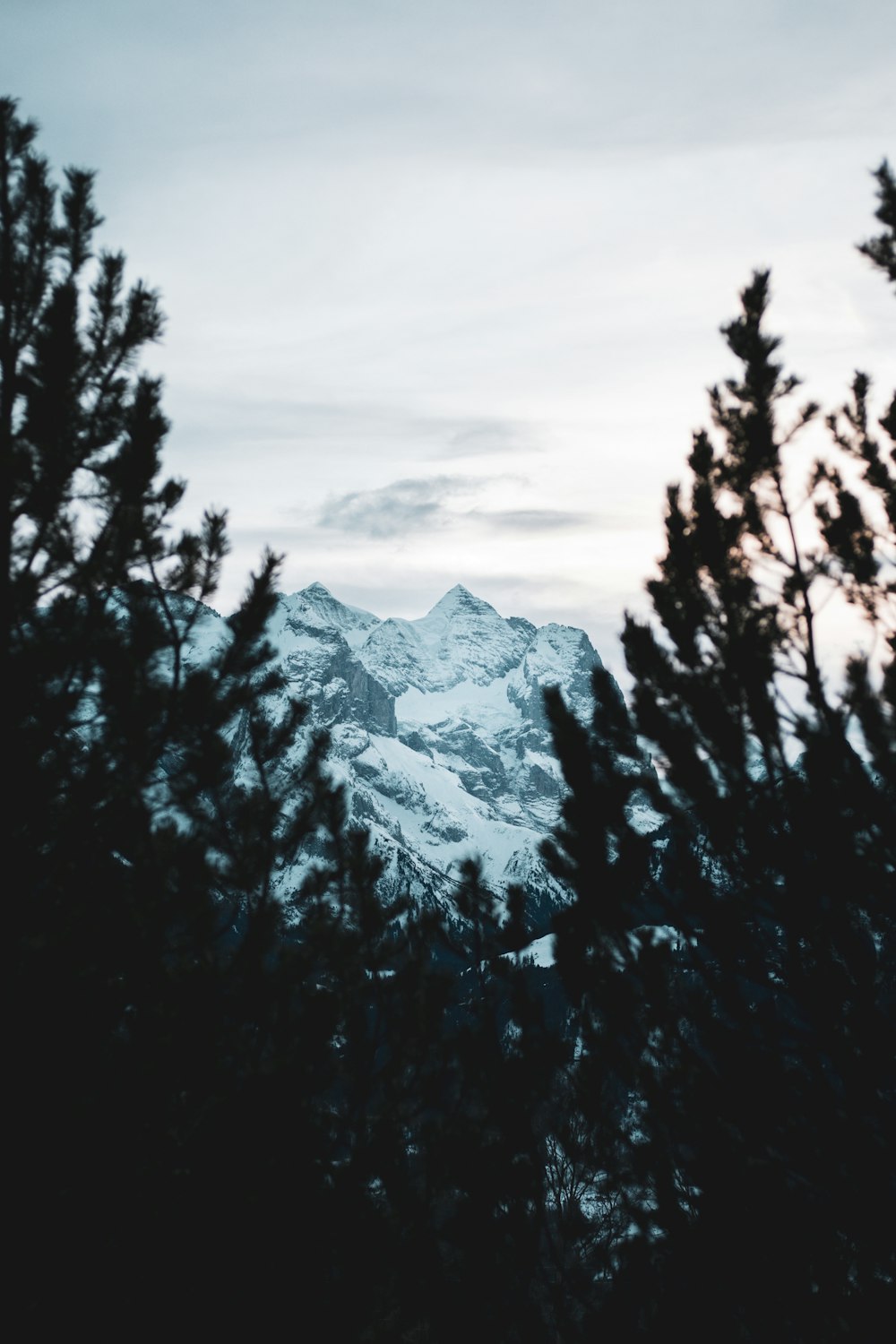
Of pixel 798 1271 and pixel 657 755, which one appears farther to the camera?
pixel 657 755

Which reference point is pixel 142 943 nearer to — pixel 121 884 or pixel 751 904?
pixel 121 884

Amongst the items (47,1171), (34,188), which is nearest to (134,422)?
(34,188)

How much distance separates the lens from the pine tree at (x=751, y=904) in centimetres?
522

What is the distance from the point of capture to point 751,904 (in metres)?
5.61

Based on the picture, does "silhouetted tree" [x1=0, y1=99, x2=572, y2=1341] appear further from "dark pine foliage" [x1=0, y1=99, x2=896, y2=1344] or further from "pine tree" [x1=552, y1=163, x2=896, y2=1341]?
"pine tree" [x1=552, y1=163, x2=896, y2=1341]

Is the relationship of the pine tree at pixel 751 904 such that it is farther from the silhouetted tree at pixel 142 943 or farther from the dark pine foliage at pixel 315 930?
the silhouetted tree at pixel 142 943

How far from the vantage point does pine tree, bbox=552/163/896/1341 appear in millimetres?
5219

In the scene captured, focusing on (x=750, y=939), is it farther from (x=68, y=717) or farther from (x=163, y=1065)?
(x=68, y=717)

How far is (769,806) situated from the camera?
562cm

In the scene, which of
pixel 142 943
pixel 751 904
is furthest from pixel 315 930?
pixel 751 904

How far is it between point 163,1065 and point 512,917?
3616 mm

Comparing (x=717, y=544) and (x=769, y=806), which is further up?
(x=717, y=544)

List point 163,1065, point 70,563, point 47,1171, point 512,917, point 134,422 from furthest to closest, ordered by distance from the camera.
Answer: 1. point 512,917
2. point 134,422
3. point 70,563
4. point 163,1065
5. point 47,1171

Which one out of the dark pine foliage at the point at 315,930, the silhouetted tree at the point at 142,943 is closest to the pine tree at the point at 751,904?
the dark pine foliage at the point at 315,930
